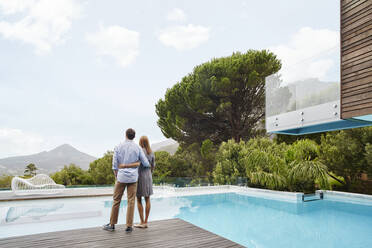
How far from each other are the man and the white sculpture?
7656 mm

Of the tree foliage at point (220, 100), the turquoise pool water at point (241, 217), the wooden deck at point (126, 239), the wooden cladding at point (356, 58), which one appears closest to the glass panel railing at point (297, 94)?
the wooden cladding at point (356, 58)

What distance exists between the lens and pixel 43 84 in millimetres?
43031

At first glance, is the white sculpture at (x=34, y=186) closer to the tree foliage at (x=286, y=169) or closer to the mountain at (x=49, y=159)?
the tree foliage at (x=286, y=169)

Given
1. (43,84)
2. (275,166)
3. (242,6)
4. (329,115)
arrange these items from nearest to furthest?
(329,115), (275,166), (242,6), (43,84)

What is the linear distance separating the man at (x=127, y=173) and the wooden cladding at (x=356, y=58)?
3903 mm

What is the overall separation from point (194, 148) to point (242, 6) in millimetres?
16311

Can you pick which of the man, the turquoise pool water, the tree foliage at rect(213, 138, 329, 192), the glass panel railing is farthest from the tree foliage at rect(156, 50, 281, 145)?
the man

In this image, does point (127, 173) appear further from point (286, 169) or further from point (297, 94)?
point (286, 169)

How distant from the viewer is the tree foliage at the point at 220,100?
17953mm

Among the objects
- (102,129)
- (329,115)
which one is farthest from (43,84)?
(329,115)

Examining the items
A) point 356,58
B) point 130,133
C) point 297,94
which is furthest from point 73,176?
point 356,58

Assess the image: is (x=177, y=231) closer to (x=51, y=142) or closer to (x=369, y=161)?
(x=369, y=161)

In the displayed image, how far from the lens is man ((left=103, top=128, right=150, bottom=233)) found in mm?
3969

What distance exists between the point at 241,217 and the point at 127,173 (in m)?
4.75
